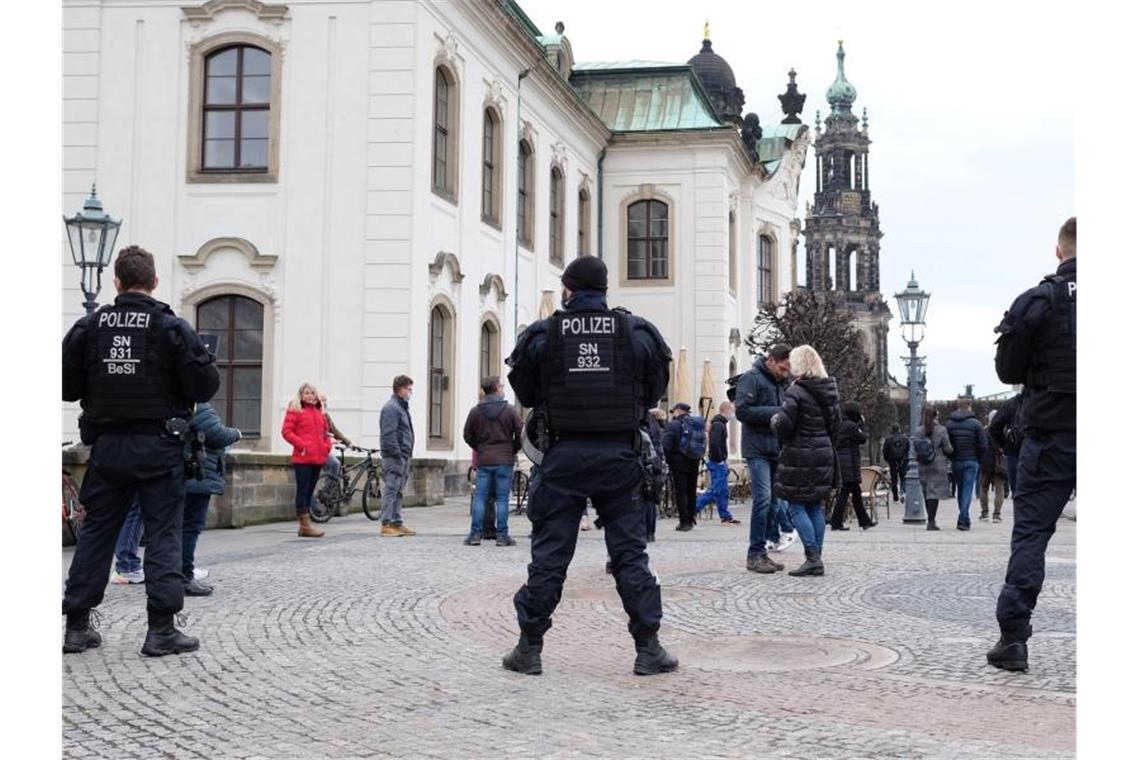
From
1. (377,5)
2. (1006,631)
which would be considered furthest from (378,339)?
(1006,631)

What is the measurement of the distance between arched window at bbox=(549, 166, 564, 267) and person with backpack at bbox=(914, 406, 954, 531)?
14.5 m

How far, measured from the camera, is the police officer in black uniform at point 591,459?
6.34m

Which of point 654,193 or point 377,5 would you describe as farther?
point 654,193

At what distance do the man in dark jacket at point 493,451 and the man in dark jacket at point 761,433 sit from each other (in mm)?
3393

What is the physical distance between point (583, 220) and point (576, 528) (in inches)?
1134

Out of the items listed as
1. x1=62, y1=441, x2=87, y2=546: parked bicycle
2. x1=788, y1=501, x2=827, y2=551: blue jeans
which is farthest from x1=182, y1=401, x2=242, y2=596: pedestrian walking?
x1=788, y1=501, x2=827, y2=551: blue jeans

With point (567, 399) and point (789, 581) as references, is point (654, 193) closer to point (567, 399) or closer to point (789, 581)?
point (789, 581)

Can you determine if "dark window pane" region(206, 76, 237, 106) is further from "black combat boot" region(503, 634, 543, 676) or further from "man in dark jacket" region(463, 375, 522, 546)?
"black combat boot" region(503, 634, 543, 676)

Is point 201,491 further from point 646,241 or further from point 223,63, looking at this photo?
point 646,241

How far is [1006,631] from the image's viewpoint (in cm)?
636

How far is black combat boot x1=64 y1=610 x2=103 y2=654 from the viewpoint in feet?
22.4

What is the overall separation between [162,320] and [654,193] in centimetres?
3044

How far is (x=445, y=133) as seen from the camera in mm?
23984

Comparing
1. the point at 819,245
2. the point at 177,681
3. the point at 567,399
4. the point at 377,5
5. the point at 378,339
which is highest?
the point at 819,245
